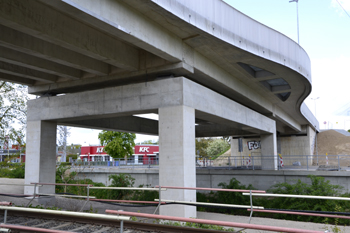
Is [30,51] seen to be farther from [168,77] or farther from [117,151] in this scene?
[117,151]

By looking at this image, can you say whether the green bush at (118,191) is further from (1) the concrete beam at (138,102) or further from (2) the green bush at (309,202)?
(2) the green bush at (309,202)

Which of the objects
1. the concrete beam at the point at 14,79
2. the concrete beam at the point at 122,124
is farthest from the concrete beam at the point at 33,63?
the concrete beam at the point at 122,124

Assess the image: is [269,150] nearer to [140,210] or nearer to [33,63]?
[140,210]

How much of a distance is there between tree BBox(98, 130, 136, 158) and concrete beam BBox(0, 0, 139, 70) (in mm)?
38705

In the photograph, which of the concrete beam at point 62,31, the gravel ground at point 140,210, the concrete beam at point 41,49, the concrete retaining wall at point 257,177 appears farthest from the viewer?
the concrete retaining wall at point 257,177

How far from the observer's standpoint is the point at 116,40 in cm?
1184

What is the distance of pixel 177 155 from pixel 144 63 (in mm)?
4179

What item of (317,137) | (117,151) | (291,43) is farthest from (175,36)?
(317,137)

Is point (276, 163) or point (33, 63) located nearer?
point (33, 63)

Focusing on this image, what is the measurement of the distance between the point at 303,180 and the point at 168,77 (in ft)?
42.0

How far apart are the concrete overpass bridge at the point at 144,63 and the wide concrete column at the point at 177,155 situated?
4 centimetres

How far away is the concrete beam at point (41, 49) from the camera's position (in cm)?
988

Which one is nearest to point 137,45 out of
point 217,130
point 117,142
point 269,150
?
point 269,150

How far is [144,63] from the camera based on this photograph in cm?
1301
